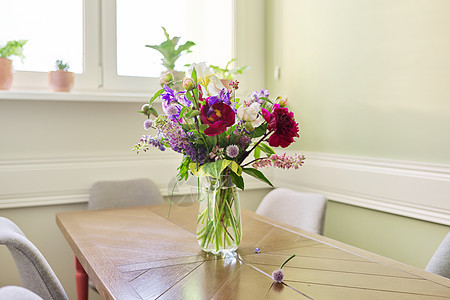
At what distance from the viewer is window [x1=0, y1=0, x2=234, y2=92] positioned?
7.81 ft

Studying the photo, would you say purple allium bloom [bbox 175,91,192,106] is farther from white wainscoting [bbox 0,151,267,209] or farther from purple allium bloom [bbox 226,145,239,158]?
white wainscoting [bbox 0,151,267,209]

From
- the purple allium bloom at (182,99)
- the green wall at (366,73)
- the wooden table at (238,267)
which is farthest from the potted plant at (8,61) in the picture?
the green wall at (366,73)

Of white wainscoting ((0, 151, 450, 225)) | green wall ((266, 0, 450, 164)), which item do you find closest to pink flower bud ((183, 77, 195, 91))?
white wainscoting ((0, 151, 450, 225))

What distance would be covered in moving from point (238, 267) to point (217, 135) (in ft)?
1.31

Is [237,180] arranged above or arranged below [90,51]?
below

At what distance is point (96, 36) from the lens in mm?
2502

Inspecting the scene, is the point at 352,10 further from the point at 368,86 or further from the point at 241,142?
the point at 241,142

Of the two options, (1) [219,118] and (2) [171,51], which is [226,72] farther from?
(1) [219,118]

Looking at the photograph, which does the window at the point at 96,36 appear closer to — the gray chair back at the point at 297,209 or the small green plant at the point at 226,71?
the small green plant at the point at 226,71

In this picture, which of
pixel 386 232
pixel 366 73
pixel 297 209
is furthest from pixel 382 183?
pixel 366 73

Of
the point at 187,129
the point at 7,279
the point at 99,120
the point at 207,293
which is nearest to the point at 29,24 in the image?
the point at 99,120

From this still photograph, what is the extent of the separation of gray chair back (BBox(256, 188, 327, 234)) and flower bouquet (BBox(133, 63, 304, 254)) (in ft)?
2.22

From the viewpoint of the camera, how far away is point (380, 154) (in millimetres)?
2211

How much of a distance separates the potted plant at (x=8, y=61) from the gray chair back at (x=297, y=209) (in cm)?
138
